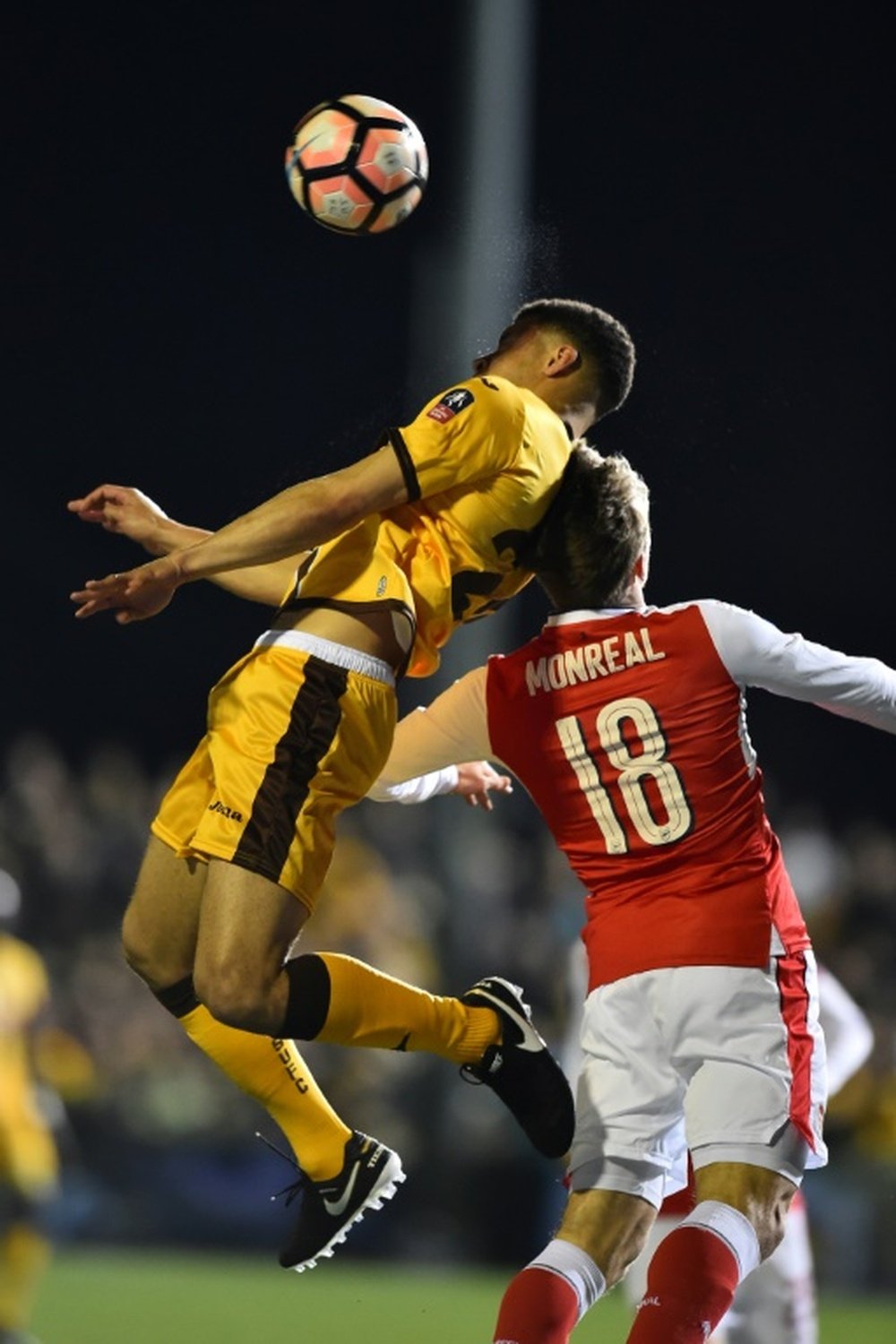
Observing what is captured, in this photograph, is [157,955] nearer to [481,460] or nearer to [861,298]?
[481,460]

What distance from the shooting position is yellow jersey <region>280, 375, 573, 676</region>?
4016 mm

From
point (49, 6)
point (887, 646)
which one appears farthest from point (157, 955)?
point (49, 6)

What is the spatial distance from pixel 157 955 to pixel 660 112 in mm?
8773

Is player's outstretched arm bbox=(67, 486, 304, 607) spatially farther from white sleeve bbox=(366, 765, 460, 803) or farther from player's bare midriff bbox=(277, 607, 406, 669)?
white sleeve bbox=(366, 765, 460, 803)

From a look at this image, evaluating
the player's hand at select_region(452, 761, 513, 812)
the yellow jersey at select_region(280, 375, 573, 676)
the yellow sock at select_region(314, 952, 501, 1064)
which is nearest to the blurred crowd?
the player's hand at select_region(452, 761, 513, 812)

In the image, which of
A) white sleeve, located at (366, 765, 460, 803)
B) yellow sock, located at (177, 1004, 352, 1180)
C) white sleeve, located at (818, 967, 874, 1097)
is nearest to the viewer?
yellow sock, located at (177, 1004, 352, 1180)

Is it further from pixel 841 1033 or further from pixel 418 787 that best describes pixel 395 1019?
pixel 841 1033

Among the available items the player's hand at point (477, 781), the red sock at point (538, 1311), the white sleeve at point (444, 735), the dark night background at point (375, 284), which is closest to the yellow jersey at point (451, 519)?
the white sleeve at point (444, 735)

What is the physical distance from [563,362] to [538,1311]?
2.03 m

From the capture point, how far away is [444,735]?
4.38 m

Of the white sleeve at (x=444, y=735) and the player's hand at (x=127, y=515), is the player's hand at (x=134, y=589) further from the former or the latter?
the white sleeve at (x=444, y=735)

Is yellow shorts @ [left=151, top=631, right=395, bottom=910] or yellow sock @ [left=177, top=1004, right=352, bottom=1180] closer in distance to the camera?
yellow shorts @ [left=151, top=631, right=395, bottom=910]

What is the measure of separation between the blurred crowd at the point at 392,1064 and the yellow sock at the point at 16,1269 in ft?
8.98

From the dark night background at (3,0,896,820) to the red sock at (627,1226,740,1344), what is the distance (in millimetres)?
6793
